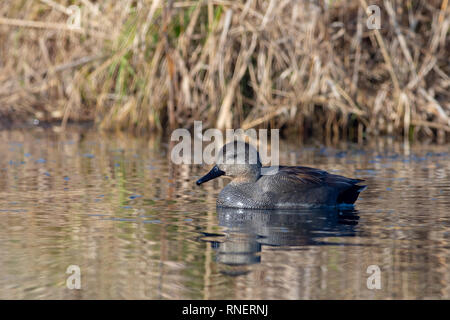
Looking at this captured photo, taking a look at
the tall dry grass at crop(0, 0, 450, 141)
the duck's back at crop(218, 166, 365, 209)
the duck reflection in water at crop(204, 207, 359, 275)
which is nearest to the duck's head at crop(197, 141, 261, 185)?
the duck's back at crop(218, 166, 365, 209)

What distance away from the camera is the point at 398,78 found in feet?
40.1

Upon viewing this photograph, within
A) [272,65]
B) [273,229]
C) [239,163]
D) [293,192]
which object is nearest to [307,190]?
[293,192]

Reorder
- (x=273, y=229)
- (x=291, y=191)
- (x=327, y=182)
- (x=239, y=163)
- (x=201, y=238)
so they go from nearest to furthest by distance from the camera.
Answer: (x=201, y=238) → (x=273, y=229) → (x=291, y=191) → (x=327, y=182) → (x=239, y=163)

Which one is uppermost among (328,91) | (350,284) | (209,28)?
(209,28)

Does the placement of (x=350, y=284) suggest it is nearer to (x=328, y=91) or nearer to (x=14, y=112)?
(x=328, y=91)

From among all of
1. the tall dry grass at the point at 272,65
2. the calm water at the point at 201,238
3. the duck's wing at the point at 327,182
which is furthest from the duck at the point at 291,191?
the tall dry grass at the point at 272,65

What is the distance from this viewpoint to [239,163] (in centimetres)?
739

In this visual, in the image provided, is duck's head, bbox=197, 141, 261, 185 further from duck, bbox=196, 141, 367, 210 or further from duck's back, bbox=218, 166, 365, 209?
duck's back, bbox=218, 166, 365, 209

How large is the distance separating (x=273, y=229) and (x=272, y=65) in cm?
701

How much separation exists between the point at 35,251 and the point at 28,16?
34.8 feet

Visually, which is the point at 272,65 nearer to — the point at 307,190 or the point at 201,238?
the point at 307,190

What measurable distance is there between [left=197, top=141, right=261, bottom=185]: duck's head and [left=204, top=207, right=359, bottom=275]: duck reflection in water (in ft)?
1.29

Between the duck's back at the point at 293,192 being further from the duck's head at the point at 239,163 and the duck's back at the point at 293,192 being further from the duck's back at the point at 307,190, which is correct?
the duck's head at the point at 239,163

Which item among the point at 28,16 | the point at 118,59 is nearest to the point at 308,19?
the point at 118,59
